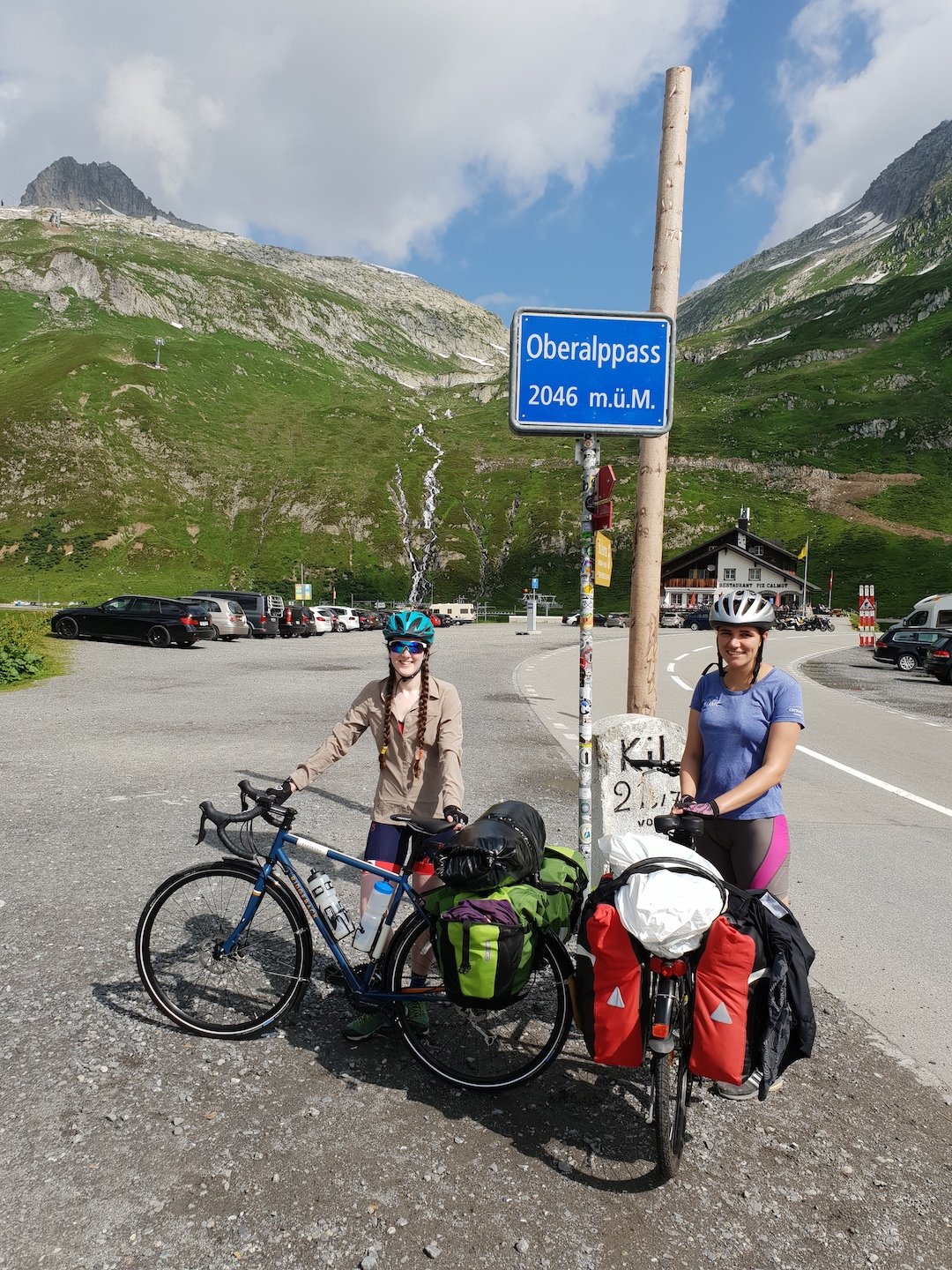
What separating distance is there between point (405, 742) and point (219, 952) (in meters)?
1.44

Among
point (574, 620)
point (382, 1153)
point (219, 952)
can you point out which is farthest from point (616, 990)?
point (574, 620)

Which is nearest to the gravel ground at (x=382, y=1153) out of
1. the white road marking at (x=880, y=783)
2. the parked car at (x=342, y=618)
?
the white road marking at (x=880, y=783)

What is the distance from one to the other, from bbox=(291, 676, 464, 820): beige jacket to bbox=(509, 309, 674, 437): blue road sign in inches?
74.1

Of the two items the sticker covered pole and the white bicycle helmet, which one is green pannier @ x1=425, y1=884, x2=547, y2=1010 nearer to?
the white bicycle helmet

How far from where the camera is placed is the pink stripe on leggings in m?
3.85

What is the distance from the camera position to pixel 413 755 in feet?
14.0

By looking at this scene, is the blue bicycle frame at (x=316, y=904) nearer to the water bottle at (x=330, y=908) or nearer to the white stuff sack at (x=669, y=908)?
the water bottle at (x=330, y=908)

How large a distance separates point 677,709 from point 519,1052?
1340 centimetres

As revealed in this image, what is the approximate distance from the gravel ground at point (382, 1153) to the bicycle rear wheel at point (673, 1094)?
157 mm

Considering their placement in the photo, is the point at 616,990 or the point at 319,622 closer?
the point at 616,990

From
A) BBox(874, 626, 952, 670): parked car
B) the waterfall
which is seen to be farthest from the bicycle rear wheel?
the waterfall

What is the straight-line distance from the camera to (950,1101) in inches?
143

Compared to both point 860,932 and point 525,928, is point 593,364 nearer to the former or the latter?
point 525,928

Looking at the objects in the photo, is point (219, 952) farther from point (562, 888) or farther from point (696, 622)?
point (696, 622)
